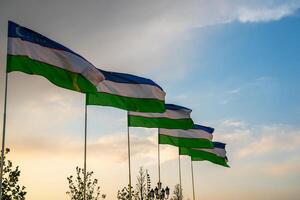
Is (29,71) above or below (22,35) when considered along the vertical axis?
below

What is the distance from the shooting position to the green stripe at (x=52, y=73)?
20.3 metres

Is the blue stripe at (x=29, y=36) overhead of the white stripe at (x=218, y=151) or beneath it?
overhead

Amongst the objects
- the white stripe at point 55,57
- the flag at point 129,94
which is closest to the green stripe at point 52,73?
the white stripe at point 55,57

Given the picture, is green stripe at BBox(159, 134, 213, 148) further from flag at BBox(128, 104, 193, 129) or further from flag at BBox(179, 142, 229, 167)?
flag at BBox(128, 104, 193, 129)

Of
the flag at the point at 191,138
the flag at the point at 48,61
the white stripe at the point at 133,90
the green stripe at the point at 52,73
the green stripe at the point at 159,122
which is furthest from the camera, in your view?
the flag at the point at 191,138

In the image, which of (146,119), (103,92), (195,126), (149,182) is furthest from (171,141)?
(149,182)

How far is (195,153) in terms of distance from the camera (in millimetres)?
41750

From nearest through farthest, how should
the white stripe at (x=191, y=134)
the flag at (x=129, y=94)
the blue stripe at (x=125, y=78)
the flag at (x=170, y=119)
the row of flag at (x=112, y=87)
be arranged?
1. the row of flag at (x=112, y=87)
2. the flag at (x=129, y=94)
3. the blue stripe at (x=125, y=78)
4. the flag at (x=170, y=119)
5. the white stripe at (x=191, y=134)

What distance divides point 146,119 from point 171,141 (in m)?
5.78

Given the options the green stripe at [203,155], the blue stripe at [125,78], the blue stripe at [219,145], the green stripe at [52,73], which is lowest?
the green stripe at [203,155]

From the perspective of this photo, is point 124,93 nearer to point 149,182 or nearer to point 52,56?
point 52,56

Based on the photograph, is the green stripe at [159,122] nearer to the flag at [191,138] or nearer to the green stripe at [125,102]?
the green stripe at [125,102]

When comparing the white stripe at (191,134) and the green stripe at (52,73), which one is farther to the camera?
the white stripe at (191,134)

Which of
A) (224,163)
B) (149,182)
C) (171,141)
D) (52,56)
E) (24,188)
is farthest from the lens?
(149,182)
